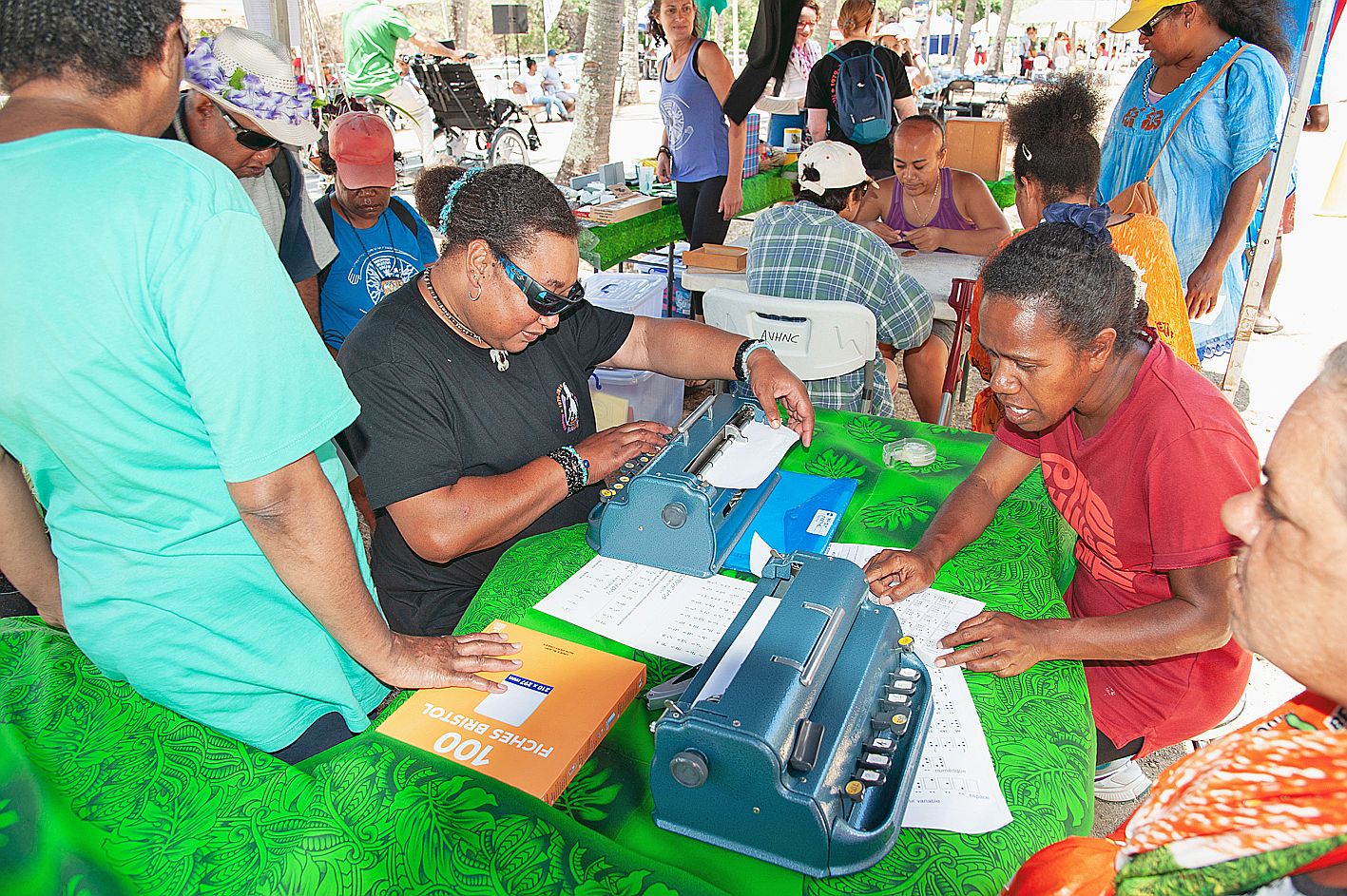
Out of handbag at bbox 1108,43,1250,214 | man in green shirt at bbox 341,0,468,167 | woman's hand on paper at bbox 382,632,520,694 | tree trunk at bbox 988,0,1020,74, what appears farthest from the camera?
tree trunk at bbox 988,0,1020,74

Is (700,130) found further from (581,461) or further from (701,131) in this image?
(581,461)

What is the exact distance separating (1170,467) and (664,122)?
479cm

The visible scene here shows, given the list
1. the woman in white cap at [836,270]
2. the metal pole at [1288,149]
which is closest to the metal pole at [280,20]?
the woman in white cap at [836,270]

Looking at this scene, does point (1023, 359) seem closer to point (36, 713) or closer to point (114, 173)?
point (114, 173)

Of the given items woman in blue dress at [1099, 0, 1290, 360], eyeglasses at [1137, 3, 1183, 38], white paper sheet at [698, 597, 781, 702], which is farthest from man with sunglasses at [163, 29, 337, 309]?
eyeglasses at [1137, 3, 1183, 38]

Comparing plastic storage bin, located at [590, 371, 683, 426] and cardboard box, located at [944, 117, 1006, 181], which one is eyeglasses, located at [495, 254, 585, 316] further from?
cardboard box, located at [944, 117, 1006, 181]

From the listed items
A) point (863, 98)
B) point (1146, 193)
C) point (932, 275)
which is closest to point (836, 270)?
point (932, 275)

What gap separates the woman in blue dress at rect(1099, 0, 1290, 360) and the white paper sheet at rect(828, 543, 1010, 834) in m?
2.91

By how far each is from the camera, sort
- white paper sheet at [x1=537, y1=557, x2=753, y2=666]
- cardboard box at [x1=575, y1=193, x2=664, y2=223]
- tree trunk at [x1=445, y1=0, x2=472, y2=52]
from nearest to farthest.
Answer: white paper sheet at [x1=537, y1=557, x2=753, y2=666] < cardboard box at [x1=575, y1=193, x2=664, y2=223] < tree trunk at [x1=445, y1=0, x2=472, y2=52]

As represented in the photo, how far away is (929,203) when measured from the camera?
4.64 metres

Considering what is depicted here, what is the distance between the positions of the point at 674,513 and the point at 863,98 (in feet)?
16.4

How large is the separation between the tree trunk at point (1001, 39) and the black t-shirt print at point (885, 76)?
19924 millimetres

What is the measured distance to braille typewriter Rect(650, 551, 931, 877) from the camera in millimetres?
1104

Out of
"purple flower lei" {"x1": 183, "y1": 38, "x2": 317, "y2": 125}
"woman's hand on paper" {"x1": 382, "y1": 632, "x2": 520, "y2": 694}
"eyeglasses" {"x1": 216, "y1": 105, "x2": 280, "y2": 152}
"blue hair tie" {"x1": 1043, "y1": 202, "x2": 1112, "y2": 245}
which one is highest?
"purple flower lei" {"x1": 183, "y1": 38, "x2": 317, "y2": 125}
